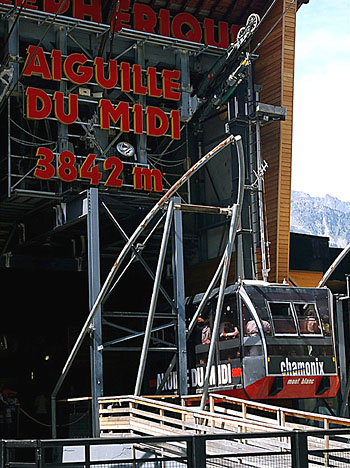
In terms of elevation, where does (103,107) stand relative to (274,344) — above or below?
above

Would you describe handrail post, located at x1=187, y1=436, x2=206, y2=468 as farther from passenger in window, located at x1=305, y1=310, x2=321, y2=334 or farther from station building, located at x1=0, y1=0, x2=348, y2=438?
station building, located at x1=0, y1=0, x2=348, y2=438

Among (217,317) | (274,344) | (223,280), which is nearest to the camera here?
(217,317)

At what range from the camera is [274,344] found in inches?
813

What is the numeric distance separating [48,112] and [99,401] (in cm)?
867

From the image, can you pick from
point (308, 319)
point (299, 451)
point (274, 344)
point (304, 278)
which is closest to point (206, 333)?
point (274, 344)

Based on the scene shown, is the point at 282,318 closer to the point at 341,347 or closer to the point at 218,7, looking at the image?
the point at 341,347

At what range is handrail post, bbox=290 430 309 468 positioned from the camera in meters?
9.79

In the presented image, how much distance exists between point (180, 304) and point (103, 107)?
21.7ft

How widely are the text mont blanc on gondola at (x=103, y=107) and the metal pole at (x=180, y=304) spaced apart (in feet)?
8.35

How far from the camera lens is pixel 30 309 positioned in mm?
31656

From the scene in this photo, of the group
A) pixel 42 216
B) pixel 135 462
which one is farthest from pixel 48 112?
pixel 135 462

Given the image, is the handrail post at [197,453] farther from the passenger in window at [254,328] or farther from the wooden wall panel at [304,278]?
the wooden wall panel at [304,278]

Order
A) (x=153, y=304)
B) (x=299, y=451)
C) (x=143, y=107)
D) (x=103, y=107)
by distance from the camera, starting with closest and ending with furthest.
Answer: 1. (x=299, y=451)
2. (x=153, y=304)
3. (x=103, y=107)
4. (x=143, y=107)

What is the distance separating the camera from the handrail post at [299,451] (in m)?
9.79
